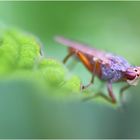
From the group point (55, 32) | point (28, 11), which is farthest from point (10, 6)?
point (55, 32)

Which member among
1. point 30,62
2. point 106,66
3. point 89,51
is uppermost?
point 89,51

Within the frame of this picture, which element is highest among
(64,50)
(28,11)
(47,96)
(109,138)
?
(28,11)

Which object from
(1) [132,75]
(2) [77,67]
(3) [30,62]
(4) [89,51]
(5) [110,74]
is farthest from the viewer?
(2) [77,67]

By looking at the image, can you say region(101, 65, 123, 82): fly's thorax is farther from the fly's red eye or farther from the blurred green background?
the blurred green background

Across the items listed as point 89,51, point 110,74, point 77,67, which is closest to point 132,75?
point 110,74

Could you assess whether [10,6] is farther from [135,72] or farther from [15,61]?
[15,61]

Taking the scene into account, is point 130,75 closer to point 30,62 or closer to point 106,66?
point 106,66

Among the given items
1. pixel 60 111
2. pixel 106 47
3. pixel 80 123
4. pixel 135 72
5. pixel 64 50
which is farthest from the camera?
pixel 106 47

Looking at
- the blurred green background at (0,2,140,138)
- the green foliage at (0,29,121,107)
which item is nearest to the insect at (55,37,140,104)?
the blurred green background at (0,2,140,138)
